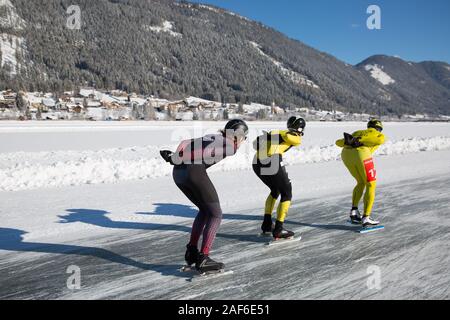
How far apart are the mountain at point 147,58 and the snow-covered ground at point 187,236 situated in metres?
91.1

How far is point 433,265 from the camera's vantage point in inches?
170

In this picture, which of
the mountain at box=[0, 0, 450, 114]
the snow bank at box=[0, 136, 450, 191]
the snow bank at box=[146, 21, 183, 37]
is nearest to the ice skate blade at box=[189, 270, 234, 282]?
the snow bank at box=[0, 136, 450, 191]

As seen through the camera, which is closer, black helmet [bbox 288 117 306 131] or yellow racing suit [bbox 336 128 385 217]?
black helmet [bbox 288 117 306 131]

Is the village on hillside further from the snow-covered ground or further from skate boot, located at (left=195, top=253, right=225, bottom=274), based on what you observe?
skate boot, located at (left=195, top=253, right=225, bottom=274)

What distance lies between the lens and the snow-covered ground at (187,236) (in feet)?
12.6

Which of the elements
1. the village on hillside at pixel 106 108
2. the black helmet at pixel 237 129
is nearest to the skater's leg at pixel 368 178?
the black helmet at pixel 237 129

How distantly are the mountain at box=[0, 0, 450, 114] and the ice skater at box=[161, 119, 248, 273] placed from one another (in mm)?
96222

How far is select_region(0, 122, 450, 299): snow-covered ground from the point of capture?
3.85 metres

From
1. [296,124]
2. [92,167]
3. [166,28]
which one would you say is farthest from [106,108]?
[166,28]

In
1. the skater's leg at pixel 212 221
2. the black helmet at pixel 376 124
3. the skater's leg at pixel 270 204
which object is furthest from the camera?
the black helmet at pixel 376 124

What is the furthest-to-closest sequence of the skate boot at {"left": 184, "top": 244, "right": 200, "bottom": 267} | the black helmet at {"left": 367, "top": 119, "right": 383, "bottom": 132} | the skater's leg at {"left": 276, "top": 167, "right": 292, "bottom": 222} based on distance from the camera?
the black helmet at {"left": 367, "top": 119, "right": 383, "bottom": 132}, the skater's leg at {"left": 276, "top": 167, "right": 292, "bottom": 222}, the skate boot at {"left": 184, "top": 244, "right": 200, "bottom": 267}

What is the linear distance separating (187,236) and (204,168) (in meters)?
2.04

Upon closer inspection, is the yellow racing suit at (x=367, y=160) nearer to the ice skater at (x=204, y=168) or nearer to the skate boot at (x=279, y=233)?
the skate boot at (x=279, y=233)

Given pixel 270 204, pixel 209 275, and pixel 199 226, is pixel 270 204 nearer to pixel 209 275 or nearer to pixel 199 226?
pixel 199 226
